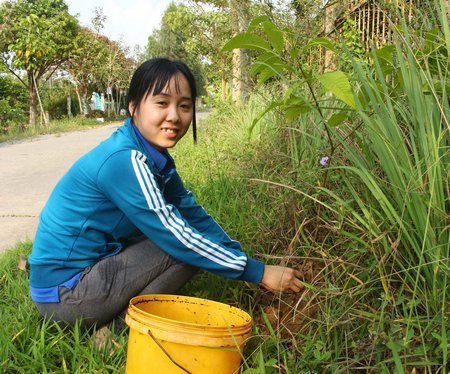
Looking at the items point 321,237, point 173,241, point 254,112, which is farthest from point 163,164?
point 254,112

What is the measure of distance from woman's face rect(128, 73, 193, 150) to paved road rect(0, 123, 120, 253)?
1.77 metres

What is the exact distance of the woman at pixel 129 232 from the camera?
5.33ft

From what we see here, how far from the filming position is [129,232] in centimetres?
189

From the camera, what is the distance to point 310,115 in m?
2.56

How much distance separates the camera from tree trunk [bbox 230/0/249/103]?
4455 mm

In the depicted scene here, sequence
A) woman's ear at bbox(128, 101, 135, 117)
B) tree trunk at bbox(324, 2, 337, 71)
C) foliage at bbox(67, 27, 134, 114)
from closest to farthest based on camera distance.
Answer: woman's ear at bbox(128, 101, 135, 117), tree trunk at bbox(324, 2, 337, 71), foliage at bbox(67, 27, 134, 114)

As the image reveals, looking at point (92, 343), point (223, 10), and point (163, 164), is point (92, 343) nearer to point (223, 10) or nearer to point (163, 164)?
point (163, 164)

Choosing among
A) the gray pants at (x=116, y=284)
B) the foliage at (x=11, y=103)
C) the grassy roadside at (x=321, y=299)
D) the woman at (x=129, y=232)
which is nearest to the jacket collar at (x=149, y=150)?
the woman at (x=129, y=232)

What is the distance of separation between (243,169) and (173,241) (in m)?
1.69

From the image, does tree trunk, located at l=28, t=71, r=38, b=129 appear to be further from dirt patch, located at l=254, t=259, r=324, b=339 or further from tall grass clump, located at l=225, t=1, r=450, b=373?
tall grass clump, located at l=225, t=1, r=450, b=373

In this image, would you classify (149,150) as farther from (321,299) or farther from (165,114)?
(321,299)

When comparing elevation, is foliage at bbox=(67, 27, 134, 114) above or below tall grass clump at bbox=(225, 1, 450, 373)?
above

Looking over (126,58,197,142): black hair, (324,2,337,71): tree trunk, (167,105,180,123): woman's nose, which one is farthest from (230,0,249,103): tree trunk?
(167,105,180,123): woman's nose

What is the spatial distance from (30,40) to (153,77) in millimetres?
15196
